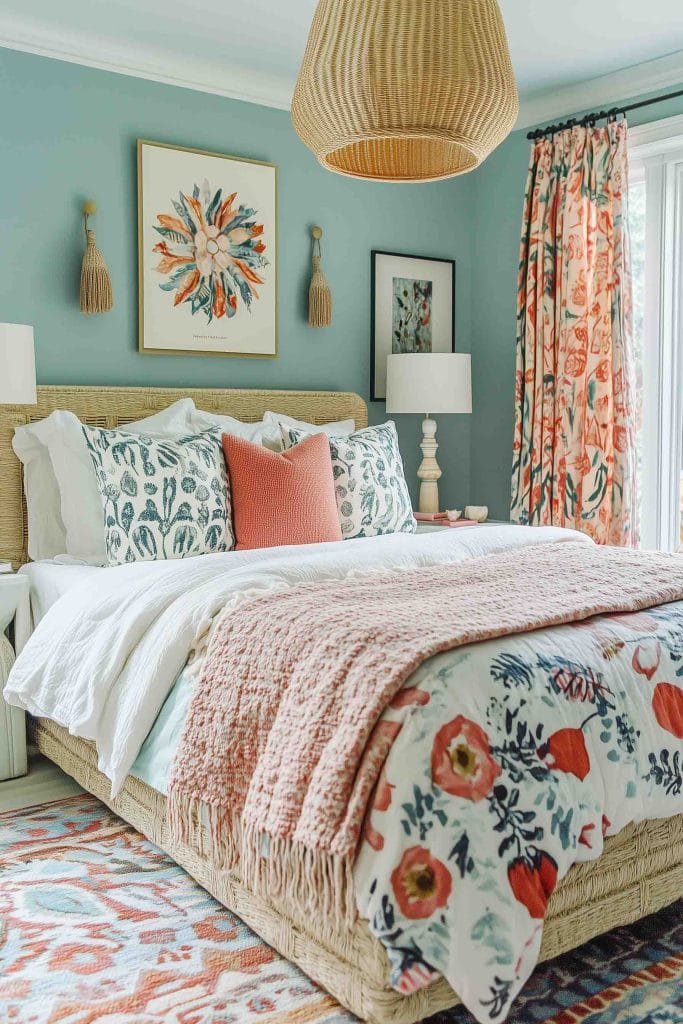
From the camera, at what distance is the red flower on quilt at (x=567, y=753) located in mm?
1746

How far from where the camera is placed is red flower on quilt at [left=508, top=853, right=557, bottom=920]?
161 centimetres

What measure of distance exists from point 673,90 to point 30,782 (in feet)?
11.7

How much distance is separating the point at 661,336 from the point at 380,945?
3139 millimetres

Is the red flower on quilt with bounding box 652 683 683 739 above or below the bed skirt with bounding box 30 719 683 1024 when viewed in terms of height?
above

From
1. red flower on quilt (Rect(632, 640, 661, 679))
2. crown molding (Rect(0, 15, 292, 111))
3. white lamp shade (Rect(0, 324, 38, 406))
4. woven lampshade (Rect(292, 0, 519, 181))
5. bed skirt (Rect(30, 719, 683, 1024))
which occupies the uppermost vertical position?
crown molding (Rect(0, 15, 292, 111))

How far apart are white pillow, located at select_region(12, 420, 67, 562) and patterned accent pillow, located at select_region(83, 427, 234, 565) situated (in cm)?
27

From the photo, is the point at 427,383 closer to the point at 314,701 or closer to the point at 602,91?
the point at 602,91

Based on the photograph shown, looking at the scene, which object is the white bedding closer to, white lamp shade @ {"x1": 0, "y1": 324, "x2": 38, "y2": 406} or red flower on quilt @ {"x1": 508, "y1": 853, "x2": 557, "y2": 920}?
white lamp shade @ {"x1": 0, "y1": 324, "x2": 38, "y2": 406}

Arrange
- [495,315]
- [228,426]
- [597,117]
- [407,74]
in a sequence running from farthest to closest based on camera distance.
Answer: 1. [495,315]
2. [597,117]
3. [228,426]
4. [407,74]

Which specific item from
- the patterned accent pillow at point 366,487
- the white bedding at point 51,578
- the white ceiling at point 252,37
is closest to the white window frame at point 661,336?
the white ceiling at point 252,37

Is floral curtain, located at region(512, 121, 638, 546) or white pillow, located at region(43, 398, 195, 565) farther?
floral curtain, located at region(512, 121, 638, 546)

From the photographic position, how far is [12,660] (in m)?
2.87

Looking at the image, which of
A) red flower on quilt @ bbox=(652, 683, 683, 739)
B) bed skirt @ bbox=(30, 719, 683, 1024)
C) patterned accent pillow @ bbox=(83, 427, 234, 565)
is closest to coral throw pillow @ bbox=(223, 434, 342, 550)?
patterned accent pillow @ bbox=(83, 427, 234, 565)

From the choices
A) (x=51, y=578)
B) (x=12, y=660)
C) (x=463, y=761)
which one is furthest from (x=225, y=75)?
(x=463, y=761)
